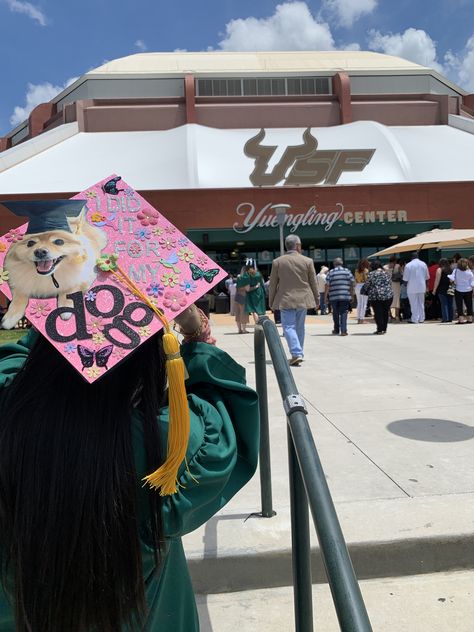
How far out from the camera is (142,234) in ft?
4.26

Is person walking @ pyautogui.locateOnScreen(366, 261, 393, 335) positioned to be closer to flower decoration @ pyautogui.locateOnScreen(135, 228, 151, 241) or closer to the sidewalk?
the sidewalk

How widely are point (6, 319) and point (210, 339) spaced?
1.89 feet

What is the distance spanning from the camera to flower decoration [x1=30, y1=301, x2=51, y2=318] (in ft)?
3.81

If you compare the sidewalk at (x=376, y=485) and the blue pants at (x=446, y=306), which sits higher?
the blue pants at (x=446, y=306)

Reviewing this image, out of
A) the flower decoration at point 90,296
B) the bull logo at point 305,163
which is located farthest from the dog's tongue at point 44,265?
the bull logo at point 305,163

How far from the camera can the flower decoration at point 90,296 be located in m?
1.19

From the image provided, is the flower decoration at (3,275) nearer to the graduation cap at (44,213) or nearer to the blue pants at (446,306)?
the graduation cap at (44,213)

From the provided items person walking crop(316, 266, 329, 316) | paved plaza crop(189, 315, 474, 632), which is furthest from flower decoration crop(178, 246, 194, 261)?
person walking crop(316, 266, 329, 316)

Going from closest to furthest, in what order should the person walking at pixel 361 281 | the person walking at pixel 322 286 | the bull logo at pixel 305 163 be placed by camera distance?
the person walking at pixel 361 281
the person walking at pixel 322 286
the bull logo at pixel 305 163

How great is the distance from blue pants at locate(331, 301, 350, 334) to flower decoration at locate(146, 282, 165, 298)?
414 inches

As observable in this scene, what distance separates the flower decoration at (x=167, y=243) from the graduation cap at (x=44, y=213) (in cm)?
22

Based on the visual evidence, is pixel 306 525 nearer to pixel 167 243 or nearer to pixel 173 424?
pixel 173 424

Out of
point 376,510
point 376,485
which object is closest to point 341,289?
point 376,485

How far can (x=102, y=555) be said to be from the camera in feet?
3.59
